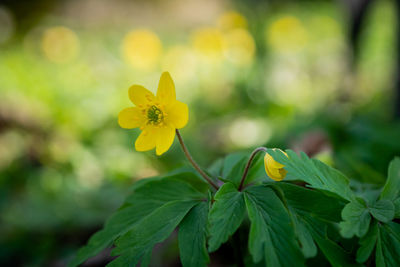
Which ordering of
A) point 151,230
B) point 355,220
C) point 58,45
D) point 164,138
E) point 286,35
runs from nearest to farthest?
point 355,220 < point 151,230 < point 164,138 < point 286,35 < point 58,45

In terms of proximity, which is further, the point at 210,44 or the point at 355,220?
the point at 210,44

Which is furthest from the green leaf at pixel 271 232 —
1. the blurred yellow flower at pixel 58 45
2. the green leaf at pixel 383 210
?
the blurred yellow flower at pixel 58 45

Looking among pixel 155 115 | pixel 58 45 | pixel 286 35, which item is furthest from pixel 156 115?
pixel 58 45

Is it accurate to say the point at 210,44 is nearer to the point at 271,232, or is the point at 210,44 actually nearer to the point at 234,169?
the point at 234,169

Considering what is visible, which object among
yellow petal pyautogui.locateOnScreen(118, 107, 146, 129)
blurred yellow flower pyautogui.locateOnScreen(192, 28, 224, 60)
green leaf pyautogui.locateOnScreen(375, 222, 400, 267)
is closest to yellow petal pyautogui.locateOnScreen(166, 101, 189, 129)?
yellow petal pyautogui.locateOnScreen(118, 107, 146, 129)

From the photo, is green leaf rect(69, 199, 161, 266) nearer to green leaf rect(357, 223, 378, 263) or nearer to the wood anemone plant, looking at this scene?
the wood anemone plant

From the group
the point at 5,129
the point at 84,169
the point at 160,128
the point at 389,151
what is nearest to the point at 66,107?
the point at 5,129

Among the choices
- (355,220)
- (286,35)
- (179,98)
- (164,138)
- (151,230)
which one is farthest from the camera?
(286,35)

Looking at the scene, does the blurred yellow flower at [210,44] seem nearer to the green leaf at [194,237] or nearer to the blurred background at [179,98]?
the blurred background at [179,98]
